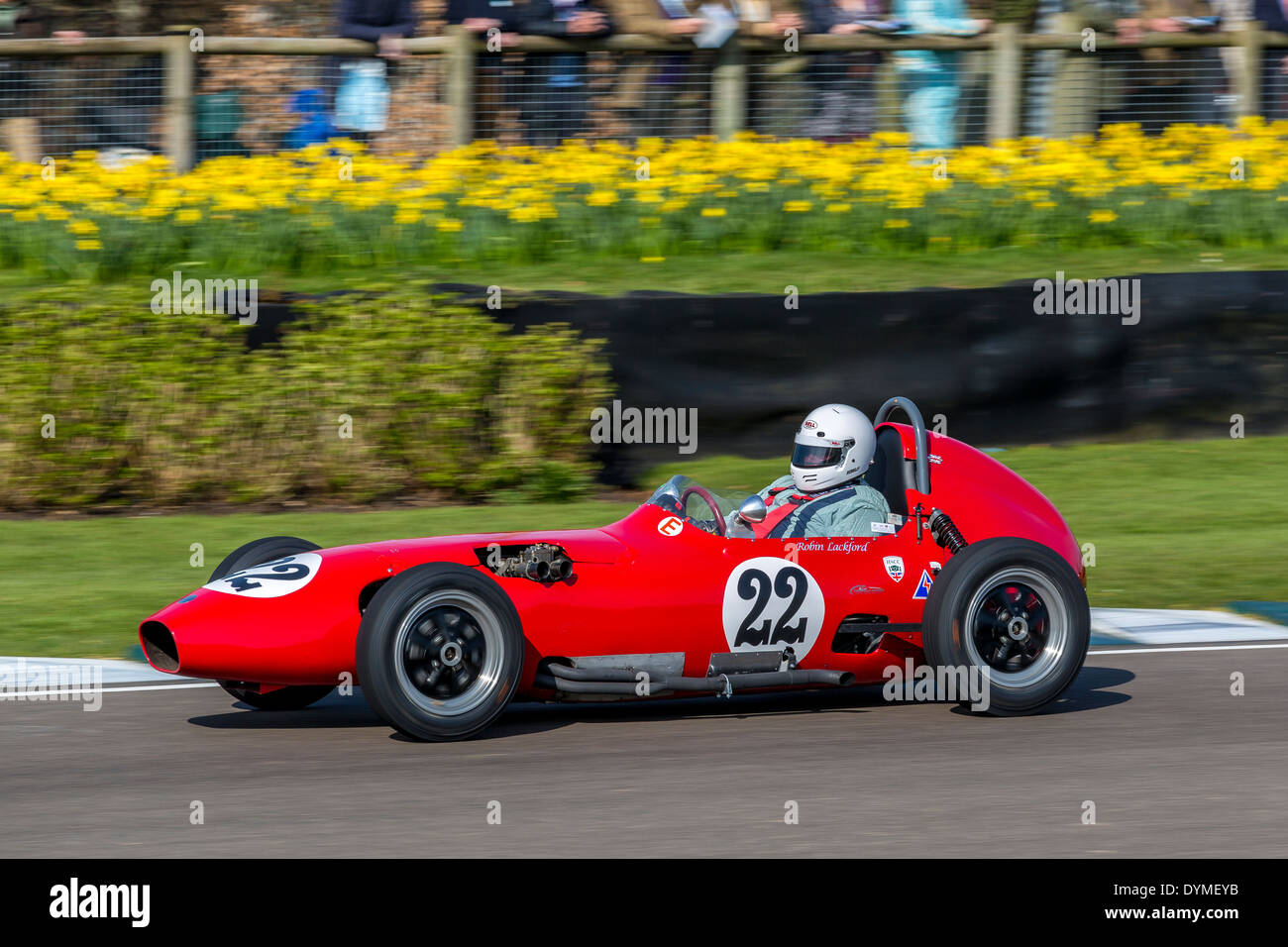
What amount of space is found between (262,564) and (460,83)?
8.18 metres

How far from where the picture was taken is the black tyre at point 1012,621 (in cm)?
659

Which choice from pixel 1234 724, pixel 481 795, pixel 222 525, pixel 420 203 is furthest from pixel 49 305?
pixel 1234 724

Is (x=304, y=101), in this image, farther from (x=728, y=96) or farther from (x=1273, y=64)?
(x=1273, y=64)

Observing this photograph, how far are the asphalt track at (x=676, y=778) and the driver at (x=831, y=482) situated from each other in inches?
27.8

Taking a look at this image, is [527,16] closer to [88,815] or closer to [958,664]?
[958,664]

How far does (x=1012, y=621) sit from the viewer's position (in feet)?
22.0

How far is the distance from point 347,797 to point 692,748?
1268 mm

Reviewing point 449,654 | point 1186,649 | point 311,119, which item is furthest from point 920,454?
point 311,119

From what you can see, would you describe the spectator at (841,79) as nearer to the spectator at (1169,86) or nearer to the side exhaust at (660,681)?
the spectator at (1169,86)

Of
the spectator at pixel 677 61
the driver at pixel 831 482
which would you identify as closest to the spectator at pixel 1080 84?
the spectator at pixel 677 61

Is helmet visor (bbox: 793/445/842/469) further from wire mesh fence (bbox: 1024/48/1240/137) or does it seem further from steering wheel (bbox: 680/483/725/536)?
wire mesh fence (bbox: 1024/48/1240/137)

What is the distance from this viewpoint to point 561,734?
21.6ft

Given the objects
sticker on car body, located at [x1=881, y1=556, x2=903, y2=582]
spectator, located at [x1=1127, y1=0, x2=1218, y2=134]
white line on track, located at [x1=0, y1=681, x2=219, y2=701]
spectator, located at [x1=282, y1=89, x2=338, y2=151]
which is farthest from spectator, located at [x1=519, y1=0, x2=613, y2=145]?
sticker on car body, located at [x1=881, y1=556, x2=903, y2=582]

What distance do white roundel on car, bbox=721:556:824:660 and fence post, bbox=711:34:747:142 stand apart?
8229mm
